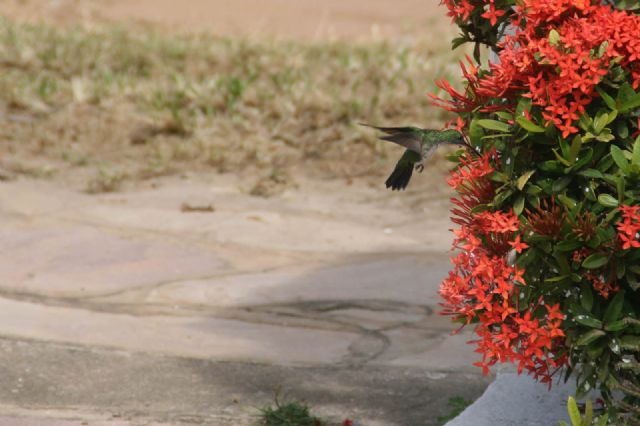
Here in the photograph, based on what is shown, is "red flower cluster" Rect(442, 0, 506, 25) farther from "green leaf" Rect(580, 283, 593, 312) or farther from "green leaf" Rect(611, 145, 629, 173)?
"green leaf" Rect(580, 283, 593, 312)

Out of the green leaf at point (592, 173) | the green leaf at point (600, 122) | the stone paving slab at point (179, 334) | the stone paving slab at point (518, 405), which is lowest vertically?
the stone paving slab at point (179, 334)

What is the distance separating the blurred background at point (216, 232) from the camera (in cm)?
412

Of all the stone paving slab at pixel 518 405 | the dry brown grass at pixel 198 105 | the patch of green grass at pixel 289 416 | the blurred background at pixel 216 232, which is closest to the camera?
the stone paving slab at pixel 518 405

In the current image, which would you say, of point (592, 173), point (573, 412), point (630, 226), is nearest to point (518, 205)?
point (592, 173)

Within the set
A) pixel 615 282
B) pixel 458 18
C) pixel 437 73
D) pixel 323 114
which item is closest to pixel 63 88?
pixel 323 114

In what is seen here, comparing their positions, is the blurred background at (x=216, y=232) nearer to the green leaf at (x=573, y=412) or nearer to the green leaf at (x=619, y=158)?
the green leaf at (x=573, y=412)

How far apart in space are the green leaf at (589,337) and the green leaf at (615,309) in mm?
32

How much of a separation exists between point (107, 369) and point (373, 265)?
173 centimetres

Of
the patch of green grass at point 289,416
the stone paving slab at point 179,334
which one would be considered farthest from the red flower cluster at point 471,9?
the stone paving slab at point 179,334

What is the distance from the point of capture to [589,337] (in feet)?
8.95

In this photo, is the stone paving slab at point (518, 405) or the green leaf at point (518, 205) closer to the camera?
the green leaf at point (518, 205)

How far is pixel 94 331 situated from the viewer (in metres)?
4.55

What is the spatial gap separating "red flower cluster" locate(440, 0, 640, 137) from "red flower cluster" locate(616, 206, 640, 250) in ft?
0.74

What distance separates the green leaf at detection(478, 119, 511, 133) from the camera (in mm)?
2783
